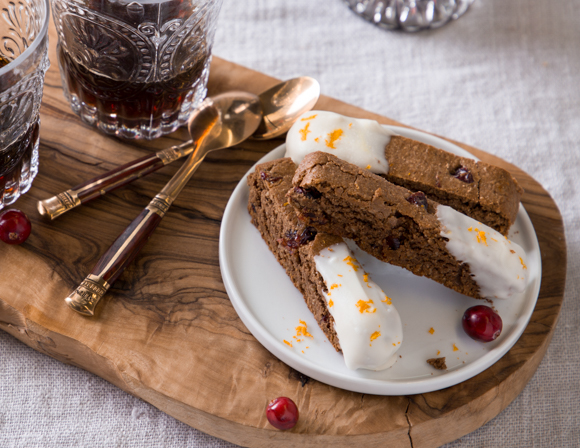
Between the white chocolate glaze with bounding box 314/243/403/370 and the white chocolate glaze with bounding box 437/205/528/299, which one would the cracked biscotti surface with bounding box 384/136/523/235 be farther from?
the white chocolate glaze with bounding box 314/243/403/370

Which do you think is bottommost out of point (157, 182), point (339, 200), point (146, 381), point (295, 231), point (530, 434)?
point (530, 434)

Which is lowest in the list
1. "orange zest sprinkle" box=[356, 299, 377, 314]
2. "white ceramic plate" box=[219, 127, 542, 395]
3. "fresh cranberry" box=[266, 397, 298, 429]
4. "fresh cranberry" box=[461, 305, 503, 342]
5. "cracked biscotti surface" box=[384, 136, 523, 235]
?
"fresh cranberry" box=[266, 397, 298, 429]

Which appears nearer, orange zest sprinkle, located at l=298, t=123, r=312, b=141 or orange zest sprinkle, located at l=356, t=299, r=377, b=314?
orange zest sprinkle, located at l=356, t=299, r=377, b=314

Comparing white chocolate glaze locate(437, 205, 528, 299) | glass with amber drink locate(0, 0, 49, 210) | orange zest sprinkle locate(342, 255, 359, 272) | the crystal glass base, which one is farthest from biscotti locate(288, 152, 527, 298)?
the crystal glass base

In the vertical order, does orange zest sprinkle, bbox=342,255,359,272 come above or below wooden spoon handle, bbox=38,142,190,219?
above

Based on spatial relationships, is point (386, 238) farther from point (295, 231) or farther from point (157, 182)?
point (157, 182)

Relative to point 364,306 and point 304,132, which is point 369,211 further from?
point 304,132

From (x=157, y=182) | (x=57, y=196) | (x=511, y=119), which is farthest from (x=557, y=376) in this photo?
(x=57, y=196)

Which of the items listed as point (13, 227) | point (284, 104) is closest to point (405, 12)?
point (284, 104)

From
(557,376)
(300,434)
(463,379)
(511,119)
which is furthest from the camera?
(511,119)
